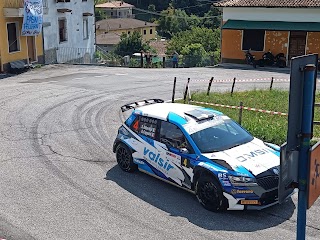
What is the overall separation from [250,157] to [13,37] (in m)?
24.0

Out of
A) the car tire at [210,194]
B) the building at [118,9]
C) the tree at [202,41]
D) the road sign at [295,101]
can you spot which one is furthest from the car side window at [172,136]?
the building at [118,9]

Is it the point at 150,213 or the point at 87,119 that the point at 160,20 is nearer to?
the point at 87,119

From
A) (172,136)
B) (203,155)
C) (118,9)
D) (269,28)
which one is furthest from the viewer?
(118,9)

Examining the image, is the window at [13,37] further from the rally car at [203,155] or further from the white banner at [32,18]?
the rally car at [203,155]

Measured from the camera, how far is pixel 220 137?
9.49 metres

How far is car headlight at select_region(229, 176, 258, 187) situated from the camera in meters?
8.24

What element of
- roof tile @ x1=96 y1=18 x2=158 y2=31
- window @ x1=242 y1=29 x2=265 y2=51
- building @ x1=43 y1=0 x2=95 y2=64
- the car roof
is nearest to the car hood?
the car roof

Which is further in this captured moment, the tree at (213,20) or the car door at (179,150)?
the tree at (213,20)

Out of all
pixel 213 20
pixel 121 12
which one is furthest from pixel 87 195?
pixel 121 12

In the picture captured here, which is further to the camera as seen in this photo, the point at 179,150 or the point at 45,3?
the point at 45,3

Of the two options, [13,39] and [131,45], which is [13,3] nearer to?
[13,39]

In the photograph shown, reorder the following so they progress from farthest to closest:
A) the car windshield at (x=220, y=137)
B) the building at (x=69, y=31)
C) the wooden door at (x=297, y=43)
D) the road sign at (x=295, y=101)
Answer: the building at (x=69, y=31) < the wooden door at (x=297, y=43) < the car windshield at (x=220, y=137) < the road sign at (x=295, y=101)

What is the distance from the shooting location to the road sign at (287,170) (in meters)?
3.67

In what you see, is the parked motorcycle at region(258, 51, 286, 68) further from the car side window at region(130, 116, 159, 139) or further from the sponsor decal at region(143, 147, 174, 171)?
the sponsor decal at region(143, 147, 174, 171)
